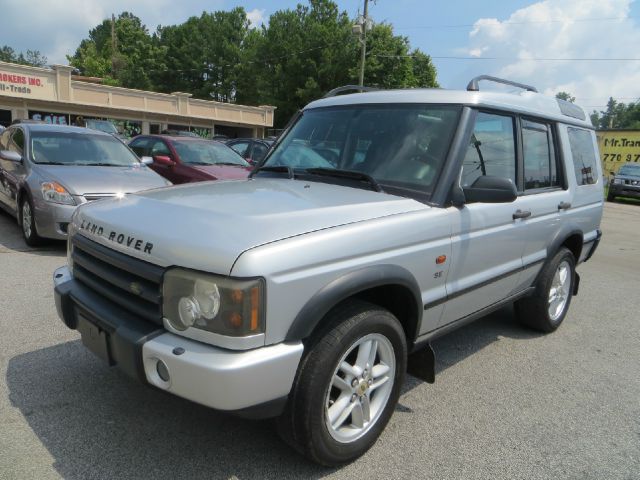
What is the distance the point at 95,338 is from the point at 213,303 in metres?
0.79

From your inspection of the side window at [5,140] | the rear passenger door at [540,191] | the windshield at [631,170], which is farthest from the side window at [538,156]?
the windshield at [631,170]

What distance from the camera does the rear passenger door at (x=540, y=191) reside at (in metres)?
3.66

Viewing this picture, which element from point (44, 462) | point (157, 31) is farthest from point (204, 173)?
point (157, 31)

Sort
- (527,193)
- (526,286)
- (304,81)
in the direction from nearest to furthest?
(527,193), (526,286), (304,81)

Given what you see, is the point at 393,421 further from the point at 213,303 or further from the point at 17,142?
the point at 17,142

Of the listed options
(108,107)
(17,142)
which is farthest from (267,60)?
(17,142)

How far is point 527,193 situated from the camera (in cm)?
368

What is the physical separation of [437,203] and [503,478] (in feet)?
4.78

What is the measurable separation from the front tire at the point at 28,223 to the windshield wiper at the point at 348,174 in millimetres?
4503

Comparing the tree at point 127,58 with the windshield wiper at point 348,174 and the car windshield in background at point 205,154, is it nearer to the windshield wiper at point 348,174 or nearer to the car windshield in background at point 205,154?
the car windshield in background at point 205,154

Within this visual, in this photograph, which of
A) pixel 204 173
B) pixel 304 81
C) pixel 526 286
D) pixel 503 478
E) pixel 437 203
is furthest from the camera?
pixel 304 81

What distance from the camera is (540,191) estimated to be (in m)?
3.85

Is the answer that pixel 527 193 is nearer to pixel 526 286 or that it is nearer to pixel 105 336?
pixel 526 286

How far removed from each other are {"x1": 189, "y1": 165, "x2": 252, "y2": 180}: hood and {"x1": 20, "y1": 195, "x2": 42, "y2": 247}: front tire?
115 inches
